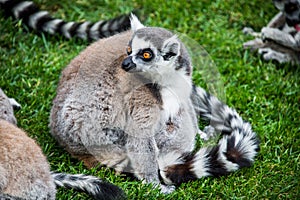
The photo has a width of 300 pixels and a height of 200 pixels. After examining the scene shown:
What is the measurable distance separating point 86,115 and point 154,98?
563 millimetres

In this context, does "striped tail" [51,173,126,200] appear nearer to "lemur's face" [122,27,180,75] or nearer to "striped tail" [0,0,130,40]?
"lemur's face" [122,27,180,75]

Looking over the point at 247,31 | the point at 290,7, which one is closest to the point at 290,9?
the point at 290,7

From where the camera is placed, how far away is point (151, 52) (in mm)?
4570

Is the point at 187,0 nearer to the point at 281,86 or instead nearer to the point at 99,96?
the point at 281,86

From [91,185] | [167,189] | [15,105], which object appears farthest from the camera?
[15,105]

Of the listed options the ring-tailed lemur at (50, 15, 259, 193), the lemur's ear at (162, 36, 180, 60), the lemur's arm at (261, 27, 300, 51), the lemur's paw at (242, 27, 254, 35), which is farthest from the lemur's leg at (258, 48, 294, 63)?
the lemur's ear at (162, 36, 180, 60)

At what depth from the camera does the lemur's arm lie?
687 cm

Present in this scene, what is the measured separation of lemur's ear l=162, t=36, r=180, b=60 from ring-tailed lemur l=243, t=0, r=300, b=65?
2.57 metres

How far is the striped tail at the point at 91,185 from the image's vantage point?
4.27 meters

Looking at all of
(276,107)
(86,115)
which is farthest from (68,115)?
(276,107)

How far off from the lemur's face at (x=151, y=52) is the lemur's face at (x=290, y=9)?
2568mm

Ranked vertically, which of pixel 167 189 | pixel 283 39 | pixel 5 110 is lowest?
pixel 167 189

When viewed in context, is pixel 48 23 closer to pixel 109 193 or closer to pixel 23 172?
pixel 109 193

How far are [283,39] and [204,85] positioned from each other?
1.38m
